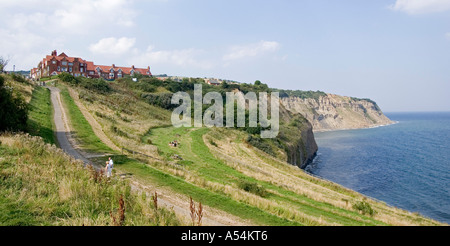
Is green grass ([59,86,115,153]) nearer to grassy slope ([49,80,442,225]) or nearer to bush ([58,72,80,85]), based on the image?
grassy slope ([49,80,442,225])

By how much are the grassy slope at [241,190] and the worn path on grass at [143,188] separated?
30.8 inches

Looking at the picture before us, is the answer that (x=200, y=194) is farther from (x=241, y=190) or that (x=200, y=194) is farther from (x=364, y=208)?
(x=364, y=208)

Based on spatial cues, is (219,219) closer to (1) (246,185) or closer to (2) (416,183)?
(1) (246,185)

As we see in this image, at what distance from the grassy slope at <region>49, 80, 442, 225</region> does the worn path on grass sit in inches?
30.8

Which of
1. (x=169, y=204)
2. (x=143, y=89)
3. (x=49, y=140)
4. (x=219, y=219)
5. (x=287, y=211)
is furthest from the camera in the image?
(x=143, y=89)

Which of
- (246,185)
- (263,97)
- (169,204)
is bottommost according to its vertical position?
(246,185)

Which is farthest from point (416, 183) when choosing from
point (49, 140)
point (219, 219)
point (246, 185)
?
point (49, 140)

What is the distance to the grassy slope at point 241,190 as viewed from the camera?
13398 millimetres

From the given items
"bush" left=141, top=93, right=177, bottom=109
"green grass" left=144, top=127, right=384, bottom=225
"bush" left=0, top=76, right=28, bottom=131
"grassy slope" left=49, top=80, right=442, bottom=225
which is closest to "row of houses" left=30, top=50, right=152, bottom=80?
"bush" left=141, top=93, right=177, bottom=109

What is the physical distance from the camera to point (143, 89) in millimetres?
82312

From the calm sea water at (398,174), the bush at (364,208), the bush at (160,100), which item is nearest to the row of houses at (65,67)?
the bush at (160,100)
